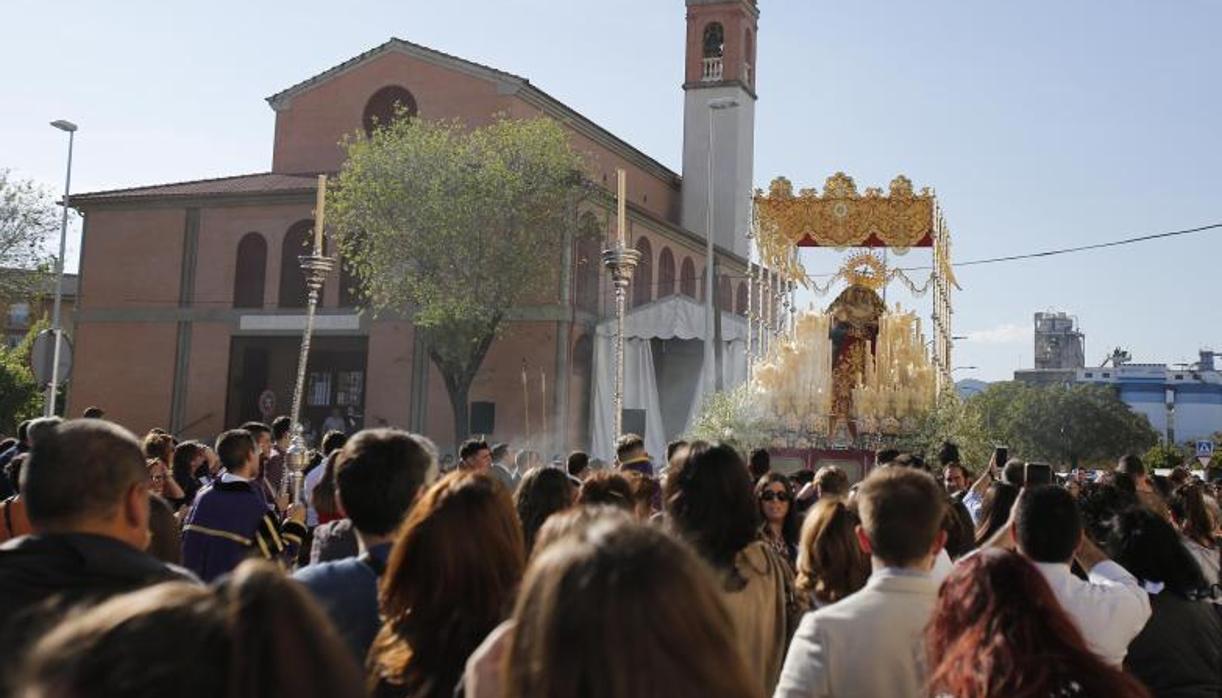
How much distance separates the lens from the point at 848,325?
68.3 ft

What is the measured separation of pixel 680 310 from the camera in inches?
1304

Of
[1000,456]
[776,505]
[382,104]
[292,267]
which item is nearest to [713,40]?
[382,104]

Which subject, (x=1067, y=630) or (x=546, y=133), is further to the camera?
(x=546, y=133)

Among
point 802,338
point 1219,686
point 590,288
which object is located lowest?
point 1219,686

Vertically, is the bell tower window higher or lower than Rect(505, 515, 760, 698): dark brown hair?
higher

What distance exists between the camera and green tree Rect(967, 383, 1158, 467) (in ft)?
217

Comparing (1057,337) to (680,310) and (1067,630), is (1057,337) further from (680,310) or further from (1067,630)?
(1067,630)

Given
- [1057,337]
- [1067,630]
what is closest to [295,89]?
[1067,630]

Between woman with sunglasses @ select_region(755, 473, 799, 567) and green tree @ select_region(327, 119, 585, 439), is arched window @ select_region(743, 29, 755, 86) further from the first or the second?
woman with sunglasses @ select_region(755, 473, 799, 567)

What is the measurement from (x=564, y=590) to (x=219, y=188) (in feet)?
122

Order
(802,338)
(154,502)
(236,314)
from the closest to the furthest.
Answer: (154,502) → (802,338) → (236,314)

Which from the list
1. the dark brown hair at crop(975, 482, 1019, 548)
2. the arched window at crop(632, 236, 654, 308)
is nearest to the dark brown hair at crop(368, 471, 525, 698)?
the dark brown hair at crop(975, 482, 1019, 548)

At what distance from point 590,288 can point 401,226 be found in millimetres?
6720

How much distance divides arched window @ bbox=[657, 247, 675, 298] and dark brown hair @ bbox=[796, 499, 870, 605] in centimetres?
3374
